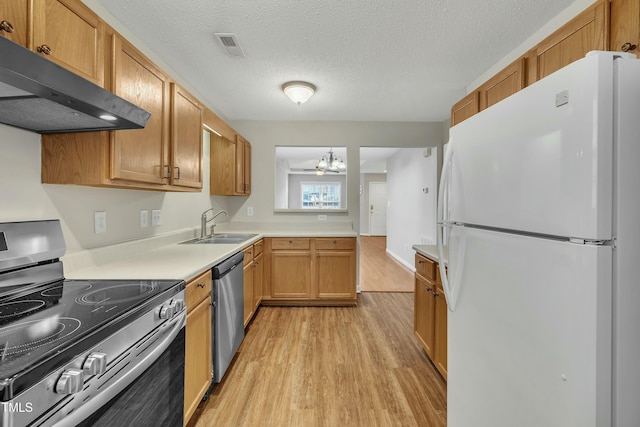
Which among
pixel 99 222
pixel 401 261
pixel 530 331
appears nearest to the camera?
pixel 530 331

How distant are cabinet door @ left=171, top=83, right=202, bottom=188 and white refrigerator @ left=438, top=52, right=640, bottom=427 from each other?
5.68ft

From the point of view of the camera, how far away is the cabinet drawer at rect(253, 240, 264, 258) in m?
2.94

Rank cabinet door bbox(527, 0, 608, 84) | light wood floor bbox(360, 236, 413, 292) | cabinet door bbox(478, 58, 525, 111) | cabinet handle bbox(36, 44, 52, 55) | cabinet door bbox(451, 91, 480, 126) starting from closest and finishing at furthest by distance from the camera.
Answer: cabinet handle bbox(36, 44, 52, 55), cabinet door bbox(527, 0, 608, 84), cabinet door bbox(478, 58, 525, 111), cabinet door bbox(451, 91, 480, 126), light wood floor bbox(360, 236, 413, 292)

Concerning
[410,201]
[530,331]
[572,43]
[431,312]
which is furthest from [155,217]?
[410,201]

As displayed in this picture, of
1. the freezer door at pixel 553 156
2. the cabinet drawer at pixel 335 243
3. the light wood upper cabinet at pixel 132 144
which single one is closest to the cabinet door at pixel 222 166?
the cabinet drawer at pixel 335 243

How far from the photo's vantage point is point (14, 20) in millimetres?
942

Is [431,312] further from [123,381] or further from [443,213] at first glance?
[123,381]

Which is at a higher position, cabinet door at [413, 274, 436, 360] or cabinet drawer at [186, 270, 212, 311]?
cabinet drawer at [186, 270, 212, 311]

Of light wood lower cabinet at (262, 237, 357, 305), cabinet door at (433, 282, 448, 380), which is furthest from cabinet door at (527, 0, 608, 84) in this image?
light wood lower cabinet at (262, 237, 357, 305)

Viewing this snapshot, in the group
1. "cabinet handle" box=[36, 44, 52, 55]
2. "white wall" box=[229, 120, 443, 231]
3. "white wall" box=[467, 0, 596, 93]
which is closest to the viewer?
"cabinet handle" box=[36, 44, 52, 55]

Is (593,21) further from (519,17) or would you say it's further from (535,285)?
(535,285)

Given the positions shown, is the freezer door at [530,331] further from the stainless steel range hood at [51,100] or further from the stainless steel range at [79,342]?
the stainless steel range hood at [51,100]

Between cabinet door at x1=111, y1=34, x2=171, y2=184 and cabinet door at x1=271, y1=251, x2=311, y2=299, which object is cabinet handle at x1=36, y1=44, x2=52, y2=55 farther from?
cabinet door at x1=271, y1=251, x2=311, y2=299

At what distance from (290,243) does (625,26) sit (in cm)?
291
